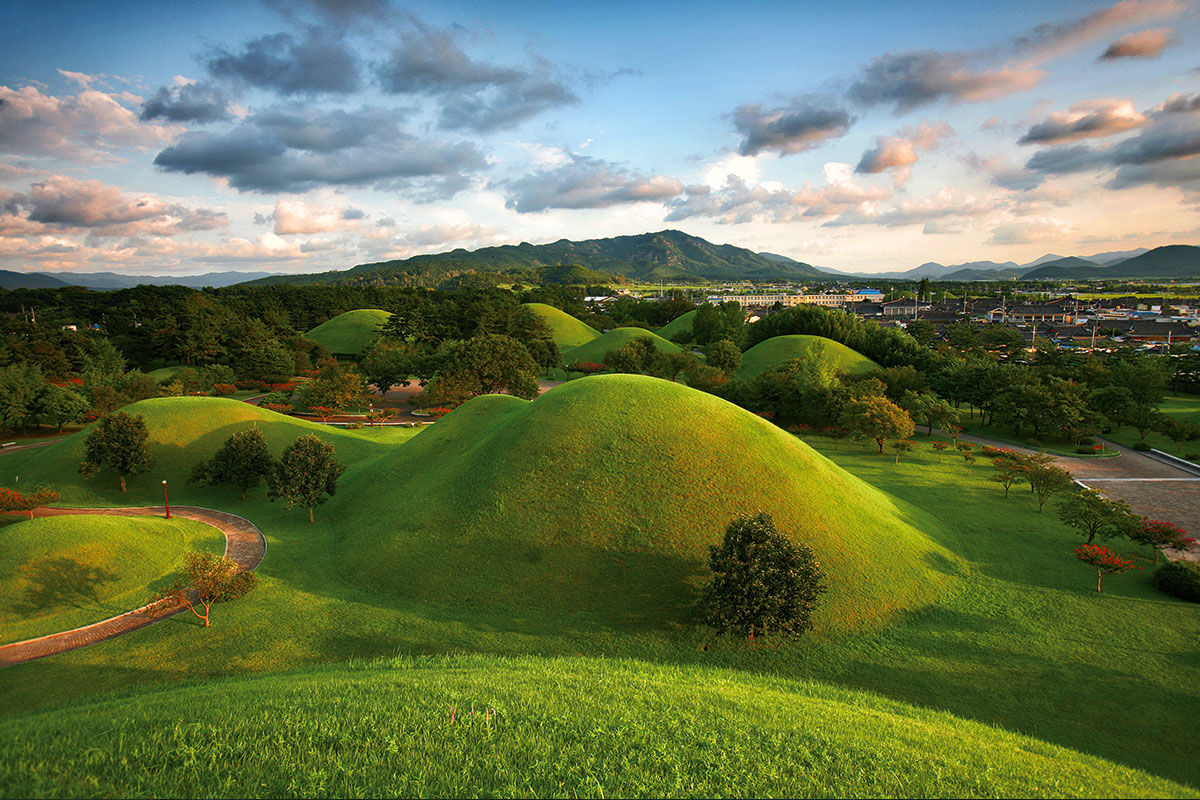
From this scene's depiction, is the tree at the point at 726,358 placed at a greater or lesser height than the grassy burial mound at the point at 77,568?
greater

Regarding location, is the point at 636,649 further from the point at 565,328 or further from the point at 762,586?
the point at 565,328

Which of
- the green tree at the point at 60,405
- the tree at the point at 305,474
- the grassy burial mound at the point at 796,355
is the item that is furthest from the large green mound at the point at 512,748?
the grassy burial mound at the point at 796,355

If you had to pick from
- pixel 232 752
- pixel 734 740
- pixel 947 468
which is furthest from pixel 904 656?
pixel 947 468

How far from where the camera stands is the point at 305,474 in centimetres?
3088

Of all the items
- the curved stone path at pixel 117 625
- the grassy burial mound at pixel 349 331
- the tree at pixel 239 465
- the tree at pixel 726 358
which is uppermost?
the grassy burial mound at pixel 349 331

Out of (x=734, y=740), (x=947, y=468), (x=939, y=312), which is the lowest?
(x=947, y=468)

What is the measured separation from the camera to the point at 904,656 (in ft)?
62.7

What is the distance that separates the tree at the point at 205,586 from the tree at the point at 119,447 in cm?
1934

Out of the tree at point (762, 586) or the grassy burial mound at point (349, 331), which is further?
the grassy burial mound at point (349, 331)

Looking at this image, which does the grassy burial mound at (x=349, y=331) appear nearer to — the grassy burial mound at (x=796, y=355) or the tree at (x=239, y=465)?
the grassy burial mound at (x=796, y=355)

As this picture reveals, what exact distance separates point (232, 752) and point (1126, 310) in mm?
242981

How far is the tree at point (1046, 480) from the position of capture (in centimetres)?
3273

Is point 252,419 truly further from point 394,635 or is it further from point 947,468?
point 947,468

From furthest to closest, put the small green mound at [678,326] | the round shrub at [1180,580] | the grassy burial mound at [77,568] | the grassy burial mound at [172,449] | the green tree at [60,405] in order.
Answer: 1. the small green mound at [678,326]
2. the green tree at [60,405]
3. the grassy burial mound at [172,449]
4. the round shrub at [1180,580]
5. the grassy burial mound at [77,568]
